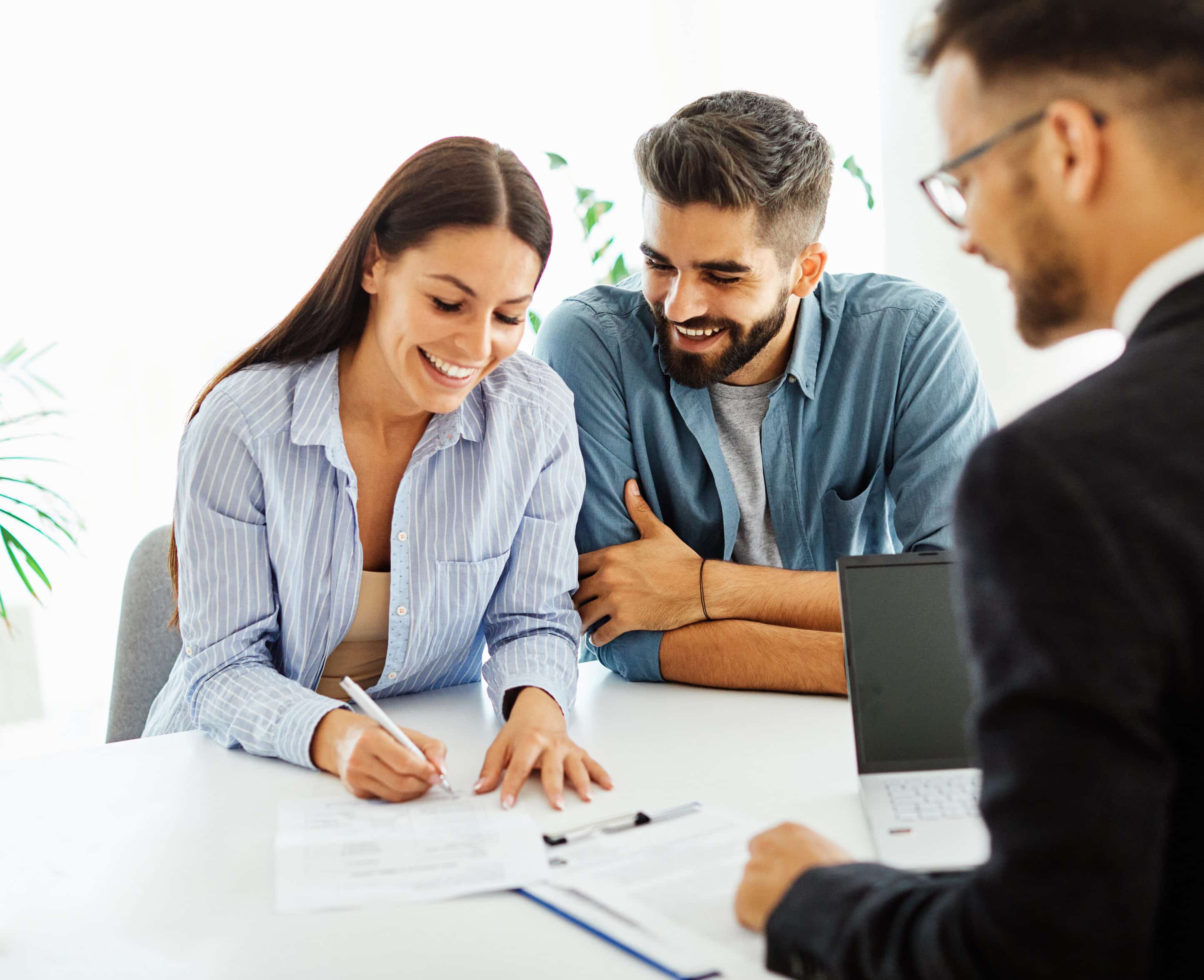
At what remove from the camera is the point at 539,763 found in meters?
1.22

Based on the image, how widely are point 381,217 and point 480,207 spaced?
0.48ft

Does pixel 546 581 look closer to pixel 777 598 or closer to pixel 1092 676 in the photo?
pixel 777 598

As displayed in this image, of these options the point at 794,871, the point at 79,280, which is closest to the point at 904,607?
the point at 794,871

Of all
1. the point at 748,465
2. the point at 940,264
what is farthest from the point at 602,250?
the point at 748,465

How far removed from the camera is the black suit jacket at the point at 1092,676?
530 mm

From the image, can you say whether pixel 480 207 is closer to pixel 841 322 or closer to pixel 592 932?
pixel 841 322

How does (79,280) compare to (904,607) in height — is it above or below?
above

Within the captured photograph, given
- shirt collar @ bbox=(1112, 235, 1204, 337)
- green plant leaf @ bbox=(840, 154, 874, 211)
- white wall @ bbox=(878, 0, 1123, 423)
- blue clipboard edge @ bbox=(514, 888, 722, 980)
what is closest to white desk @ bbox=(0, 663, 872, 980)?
blue clipboard edge @ bbox=(514, 888, 722, 980)

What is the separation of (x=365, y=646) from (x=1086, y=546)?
117 centimetres

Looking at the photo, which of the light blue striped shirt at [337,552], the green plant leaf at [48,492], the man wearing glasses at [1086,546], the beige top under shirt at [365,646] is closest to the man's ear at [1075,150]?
the man wearing glasses at [1086,546]

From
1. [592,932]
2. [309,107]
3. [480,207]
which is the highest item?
[309,107]

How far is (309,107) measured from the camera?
293 cm

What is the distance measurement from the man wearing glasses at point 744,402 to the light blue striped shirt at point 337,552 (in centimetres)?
12

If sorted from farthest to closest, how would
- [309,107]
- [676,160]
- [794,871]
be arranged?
[309,107], [676,160], [794,871]
